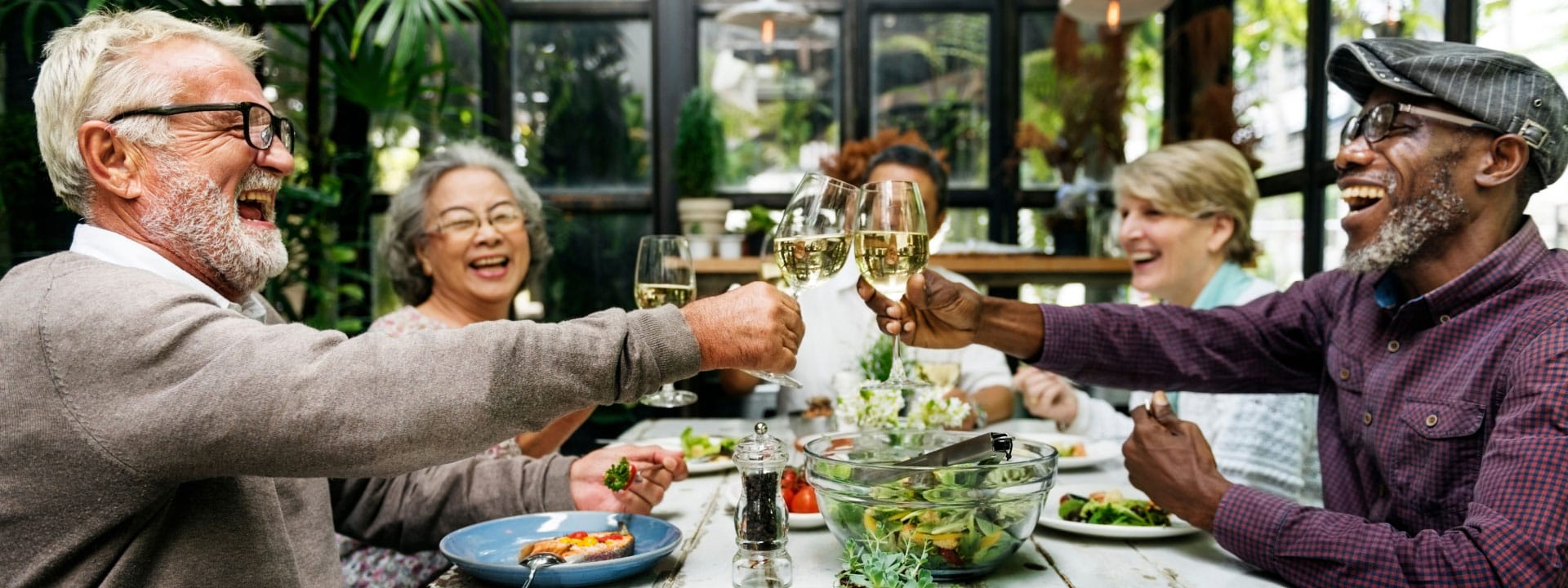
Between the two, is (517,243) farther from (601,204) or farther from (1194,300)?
(601,204)

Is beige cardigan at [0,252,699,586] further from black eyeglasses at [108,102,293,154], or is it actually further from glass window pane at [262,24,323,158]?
glass window pane at [262,24,323,158]

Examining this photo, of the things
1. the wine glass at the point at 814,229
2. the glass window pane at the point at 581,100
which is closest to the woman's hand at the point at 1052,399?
the wine glass at the point at 814,229

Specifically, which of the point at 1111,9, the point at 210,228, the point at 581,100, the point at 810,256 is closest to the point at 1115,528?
the point at 810,256

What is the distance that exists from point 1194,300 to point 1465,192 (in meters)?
1.21

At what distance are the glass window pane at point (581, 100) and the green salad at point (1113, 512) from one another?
11.0 feet

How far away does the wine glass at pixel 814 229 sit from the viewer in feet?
4.24

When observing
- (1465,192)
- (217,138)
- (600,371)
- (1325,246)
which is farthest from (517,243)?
(1325,246)

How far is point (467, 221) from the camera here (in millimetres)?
2424

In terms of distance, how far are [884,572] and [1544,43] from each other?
6.44 ft

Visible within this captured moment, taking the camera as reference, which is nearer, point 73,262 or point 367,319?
point 73,262

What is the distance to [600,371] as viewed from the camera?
1055 mm

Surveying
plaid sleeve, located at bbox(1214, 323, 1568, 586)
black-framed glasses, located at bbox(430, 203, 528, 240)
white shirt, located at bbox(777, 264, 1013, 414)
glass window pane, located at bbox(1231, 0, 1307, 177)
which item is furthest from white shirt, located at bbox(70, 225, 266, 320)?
glass window pane, located at bbox(1231, 0, 1307, 177)

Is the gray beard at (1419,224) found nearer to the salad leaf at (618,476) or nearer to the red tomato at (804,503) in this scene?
the red tomato at (804,503)

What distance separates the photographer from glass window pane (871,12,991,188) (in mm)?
4543
